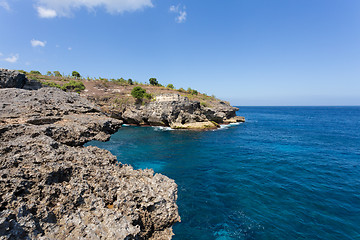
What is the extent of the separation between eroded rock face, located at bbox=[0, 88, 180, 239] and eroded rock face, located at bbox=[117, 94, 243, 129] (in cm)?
4017

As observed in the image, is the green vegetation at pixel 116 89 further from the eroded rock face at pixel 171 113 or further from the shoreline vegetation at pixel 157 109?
the eroded rock face at pixel 171 113

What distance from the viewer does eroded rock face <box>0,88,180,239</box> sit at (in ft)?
14.1

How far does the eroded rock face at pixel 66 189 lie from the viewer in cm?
430

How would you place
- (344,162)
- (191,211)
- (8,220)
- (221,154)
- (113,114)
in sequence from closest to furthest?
1. (8,220)
2. (191,211)
3. (344,162)
4. (221,154)
5. (113,114)

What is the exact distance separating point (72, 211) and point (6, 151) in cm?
331

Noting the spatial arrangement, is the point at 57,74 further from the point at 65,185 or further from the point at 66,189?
the point at 66,189

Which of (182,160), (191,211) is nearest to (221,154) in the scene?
(182,160)

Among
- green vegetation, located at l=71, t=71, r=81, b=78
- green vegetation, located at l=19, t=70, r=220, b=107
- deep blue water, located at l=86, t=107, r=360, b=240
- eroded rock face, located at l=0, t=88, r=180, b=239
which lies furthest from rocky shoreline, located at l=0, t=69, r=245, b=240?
green vegetation, located at l=71, t=71, r=81, b=78

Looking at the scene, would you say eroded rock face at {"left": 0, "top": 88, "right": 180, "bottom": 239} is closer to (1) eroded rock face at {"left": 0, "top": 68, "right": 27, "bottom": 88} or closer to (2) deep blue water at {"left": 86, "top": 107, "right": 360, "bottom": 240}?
(2) deep blue water at {"left": 86, "top": 107, "right": 360, "bottom": 240}

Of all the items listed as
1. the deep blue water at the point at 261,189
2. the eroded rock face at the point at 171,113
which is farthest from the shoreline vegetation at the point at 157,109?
the deep blue water at the point at 261,189

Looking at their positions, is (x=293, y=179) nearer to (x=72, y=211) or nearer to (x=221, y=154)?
(x=221, y=154)

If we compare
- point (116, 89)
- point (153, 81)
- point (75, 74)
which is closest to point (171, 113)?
point (116, 89)

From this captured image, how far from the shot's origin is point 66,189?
5215 millimetres

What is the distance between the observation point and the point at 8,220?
3.73m
